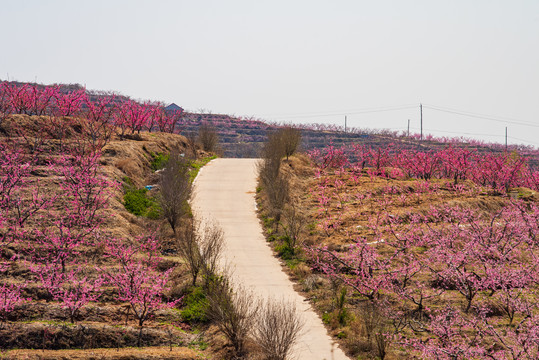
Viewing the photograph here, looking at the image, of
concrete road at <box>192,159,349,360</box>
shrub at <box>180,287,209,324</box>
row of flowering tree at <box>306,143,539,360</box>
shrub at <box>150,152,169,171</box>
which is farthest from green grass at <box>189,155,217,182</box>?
shrub at <box>180,287,209,324</box>

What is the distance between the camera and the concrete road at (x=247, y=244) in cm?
1221

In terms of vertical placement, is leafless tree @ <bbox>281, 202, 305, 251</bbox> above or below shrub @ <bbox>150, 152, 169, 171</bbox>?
below

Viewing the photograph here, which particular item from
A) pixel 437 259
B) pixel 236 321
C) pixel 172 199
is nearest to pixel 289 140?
pixel 172 199

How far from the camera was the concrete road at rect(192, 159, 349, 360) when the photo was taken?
40.1 feet

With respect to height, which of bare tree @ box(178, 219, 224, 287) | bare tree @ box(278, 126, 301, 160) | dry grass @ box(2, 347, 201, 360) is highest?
bare tree @ box(278, 126, 301, 160)

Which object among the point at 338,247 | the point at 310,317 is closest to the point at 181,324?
the point at 310,317

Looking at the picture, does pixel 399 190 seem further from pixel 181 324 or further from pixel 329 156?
pixel 181 324

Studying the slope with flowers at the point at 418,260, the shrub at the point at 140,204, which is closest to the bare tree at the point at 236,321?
the slope with flowers at the point at 418,260

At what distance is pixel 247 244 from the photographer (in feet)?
65.4

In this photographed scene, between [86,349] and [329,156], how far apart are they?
24842 mm

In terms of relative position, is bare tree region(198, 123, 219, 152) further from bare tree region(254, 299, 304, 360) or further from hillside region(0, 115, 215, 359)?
bare tree region(254, 299, 304, 360)

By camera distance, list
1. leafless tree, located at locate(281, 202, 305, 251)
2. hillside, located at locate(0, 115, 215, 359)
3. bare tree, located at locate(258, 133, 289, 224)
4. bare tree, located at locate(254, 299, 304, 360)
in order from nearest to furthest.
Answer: bare tree, located at locate(254, 299, 304, 360), hillside, located at locate(0, 115, 215, 359), leafless tree, located at locate(281, 202, 305, 251), bare tree, located at locate(258, 133, 289, 224)

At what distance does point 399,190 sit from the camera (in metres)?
26.0

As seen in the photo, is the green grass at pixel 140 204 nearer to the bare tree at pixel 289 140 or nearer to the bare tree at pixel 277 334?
the bare tree at pixel 277 334
